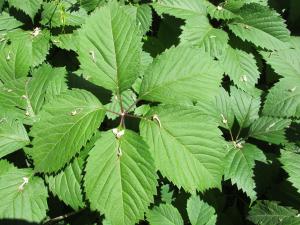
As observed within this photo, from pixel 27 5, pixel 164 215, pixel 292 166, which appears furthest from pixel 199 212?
pixel 27 5

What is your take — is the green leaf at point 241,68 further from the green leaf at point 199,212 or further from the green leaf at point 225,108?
the green leaf at point 199,212

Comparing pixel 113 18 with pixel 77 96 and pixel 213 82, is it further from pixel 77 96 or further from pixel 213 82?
pixel 213 82

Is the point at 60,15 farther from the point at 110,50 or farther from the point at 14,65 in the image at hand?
the point at 110,50

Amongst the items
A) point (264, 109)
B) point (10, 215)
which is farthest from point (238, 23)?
point (10, 215)

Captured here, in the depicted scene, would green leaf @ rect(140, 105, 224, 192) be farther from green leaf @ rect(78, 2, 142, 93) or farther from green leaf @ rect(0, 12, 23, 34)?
green leaf @ rect(0, 12, 23, 34)

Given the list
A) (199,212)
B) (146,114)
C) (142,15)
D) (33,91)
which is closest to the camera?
(146,114)

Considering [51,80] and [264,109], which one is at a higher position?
[51,80]

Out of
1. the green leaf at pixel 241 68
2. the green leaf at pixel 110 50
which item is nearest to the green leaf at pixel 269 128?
the green leaf at pixel 241 68
